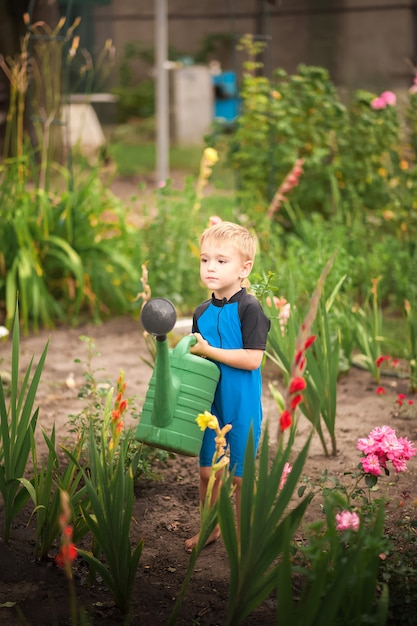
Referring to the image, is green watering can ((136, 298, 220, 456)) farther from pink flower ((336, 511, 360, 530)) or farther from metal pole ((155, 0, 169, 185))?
metal pole ((155, 0, 169, 185))

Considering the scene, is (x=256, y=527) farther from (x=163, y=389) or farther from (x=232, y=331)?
(x=232, y=331)

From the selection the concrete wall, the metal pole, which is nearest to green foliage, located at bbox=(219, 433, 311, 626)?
the metal pole

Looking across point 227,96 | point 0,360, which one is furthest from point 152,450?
point 227,96

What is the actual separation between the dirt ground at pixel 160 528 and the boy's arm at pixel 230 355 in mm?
280

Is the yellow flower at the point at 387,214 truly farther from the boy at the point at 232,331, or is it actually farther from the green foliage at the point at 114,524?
the green foliage at the point at 114,524

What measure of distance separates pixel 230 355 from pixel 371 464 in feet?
1.53

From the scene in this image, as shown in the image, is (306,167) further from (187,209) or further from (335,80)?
(335,80)

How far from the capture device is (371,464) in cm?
245

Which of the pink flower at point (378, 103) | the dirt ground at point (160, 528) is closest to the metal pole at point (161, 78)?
the pink flower at point (378, 103)

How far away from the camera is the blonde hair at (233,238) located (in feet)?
8.21

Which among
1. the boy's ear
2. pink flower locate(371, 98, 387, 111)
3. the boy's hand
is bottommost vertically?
the boy's hand

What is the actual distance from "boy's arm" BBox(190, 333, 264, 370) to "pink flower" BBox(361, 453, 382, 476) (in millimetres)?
381

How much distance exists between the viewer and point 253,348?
2521mm

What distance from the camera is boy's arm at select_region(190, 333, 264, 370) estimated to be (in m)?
2.48
